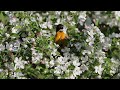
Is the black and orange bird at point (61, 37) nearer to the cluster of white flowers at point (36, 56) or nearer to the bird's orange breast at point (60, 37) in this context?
the bird's orange breast at point (60, 37)

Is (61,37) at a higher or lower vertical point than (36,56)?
higher

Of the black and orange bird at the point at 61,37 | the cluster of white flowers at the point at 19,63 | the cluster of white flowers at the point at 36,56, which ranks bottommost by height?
the cluster of white flowers at the point at 19,63

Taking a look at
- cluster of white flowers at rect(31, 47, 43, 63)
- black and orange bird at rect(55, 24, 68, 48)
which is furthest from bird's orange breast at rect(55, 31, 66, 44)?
cluster of white flowers at rect(31, 47, 43, 63)

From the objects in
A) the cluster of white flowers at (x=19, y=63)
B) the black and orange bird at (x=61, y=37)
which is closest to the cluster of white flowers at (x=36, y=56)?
the cluster of white flowers at (x=19, y=63)

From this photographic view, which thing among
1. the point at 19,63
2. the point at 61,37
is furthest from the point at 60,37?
the point at 19,63

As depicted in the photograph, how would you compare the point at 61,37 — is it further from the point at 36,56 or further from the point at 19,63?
the point at 19,63

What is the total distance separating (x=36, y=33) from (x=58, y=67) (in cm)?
50

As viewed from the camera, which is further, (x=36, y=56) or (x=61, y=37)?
(x=61, y=37)

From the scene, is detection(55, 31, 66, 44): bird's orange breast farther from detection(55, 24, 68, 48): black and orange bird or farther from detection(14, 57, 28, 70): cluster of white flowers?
detection(14, 57, 28, 70): cluster of white flowers

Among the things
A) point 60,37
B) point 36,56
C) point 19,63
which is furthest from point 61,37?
point 19,63

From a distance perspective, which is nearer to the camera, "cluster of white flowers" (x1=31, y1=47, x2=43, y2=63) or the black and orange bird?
"cluster of white flowers" (x1=31, y1=47, x2=43, y2=63)

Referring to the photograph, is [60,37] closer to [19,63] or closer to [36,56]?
[36,56]
